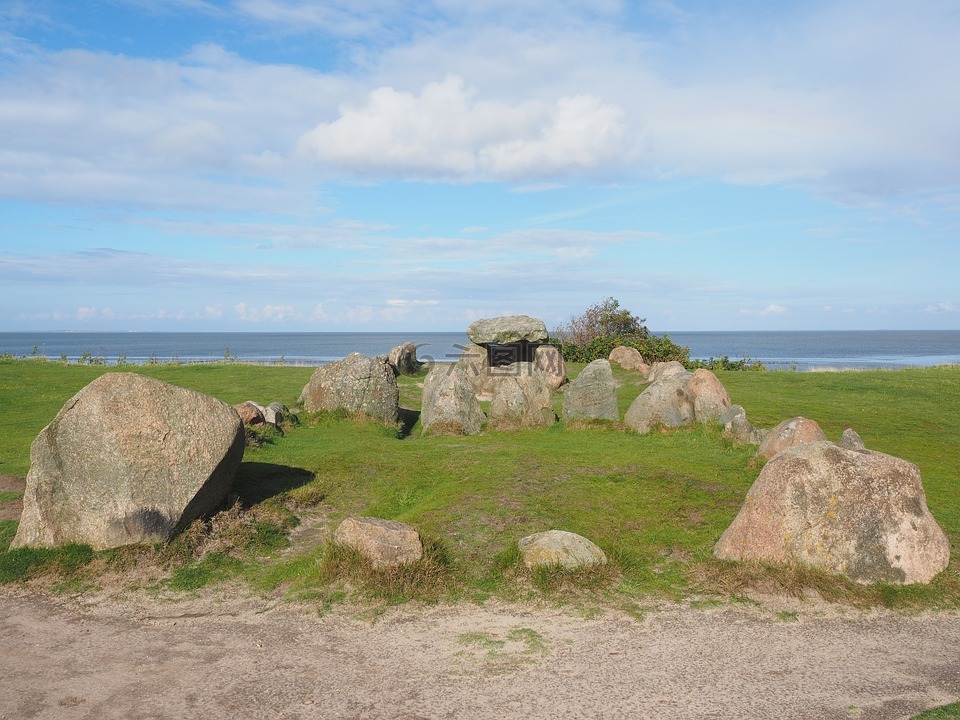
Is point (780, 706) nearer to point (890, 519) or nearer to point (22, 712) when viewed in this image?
point (890, 519)

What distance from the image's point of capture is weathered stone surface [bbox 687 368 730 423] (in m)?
21.8

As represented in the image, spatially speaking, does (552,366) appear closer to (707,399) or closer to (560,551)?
(707,399)

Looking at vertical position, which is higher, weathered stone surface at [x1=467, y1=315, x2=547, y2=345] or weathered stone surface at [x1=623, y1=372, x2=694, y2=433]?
weathered stone surface at [x1=467, y1=315, x2=547, y2=345]

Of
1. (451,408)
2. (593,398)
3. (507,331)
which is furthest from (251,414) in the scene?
(507,331)

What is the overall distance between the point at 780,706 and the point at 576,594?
10.8ft

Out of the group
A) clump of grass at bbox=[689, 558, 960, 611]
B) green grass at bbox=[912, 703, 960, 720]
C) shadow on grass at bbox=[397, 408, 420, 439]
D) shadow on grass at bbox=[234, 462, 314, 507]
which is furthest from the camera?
shadow on grass at bbox=[397, 408, 420, 439]

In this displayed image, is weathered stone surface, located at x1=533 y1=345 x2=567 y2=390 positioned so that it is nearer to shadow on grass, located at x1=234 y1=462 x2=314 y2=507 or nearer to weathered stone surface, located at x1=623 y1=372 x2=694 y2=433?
weathered stone surface, located at x1=623 y1=372 x2=694 y2=433

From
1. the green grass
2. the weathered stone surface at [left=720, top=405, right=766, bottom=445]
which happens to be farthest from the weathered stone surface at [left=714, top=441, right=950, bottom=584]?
the weathered stone surface at [left=720, top=405, right=766, bottom=445]

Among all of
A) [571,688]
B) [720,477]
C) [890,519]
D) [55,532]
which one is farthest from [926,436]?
[55,532]

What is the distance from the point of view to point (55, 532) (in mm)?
11516

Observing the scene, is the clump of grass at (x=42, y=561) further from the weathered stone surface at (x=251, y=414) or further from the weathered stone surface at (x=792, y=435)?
the weathered stone surface at (x=792, y=435)

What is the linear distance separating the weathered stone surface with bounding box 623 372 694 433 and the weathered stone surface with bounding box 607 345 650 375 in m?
14.5

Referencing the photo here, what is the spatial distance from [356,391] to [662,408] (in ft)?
31.8

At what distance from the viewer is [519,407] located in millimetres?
22625
